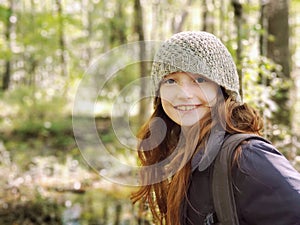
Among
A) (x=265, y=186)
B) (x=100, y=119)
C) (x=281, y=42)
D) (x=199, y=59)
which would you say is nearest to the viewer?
(x=265, y=186)

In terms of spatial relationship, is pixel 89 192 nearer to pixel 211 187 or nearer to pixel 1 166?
pixel 1 166

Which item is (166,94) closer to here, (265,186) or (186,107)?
(186,107)

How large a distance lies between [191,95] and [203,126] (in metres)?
0.12

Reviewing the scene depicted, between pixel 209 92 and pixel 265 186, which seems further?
pixel 209 92

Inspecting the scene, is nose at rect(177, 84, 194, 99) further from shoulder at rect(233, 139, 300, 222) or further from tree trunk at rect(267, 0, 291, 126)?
tree trunk at rect(267, 0, 291, 126)

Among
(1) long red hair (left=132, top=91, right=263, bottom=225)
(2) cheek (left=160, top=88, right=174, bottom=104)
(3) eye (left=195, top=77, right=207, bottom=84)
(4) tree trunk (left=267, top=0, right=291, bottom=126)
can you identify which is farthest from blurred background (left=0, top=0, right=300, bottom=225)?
(3) eye (left=195, top=77, right=207, bottom=84)

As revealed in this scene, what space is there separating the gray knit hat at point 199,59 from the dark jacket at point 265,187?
0.31 metres

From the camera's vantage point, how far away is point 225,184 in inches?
55.0

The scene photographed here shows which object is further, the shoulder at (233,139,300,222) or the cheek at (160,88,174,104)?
the cheek at (160,88,174,104)

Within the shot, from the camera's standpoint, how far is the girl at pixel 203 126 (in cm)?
138

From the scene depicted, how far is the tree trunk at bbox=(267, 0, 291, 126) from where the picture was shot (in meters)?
6.60

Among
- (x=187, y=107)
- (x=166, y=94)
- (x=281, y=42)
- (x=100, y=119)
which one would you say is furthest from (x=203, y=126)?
(x=100, y=119)

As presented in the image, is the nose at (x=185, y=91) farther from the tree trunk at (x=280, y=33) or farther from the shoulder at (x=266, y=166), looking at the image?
the tree trunk at (x=280, y=33)

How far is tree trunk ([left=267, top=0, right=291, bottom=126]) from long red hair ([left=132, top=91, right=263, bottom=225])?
492 centimetres
